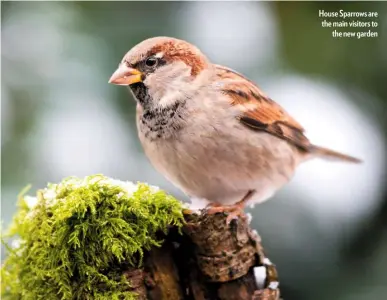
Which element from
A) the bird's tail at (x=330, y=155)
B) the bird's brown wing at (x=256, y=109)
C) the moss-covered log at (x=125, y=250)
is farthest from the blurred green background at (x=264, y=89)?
the moss-covered log at (x=125, y=250)

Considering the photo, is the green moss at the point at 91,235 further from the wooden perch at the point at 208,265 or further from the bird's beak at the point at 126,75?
the bird's beak at the point at 126,75

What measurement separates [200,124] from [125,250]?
0.42 meters

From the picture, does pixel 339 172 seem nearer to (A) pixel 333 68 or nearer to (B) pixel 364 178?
(B) pixel 364 178

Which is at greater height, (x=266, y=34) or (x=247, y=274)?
(x=266, y=34)

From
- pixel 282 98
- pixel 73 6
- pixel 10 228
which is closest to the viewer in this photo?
pixel 10 228

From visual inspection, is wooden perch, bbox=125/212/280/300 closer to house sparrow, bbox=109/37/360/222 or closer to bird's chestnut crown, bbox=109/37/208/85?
house sparrow, bbox=109/37/360/222

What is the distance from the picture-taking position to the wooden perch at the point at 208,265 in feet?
3.77

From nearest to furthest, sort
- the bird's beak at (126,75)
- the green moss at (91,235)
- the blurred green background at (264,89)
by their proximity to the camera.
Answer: the green moss at (91,235) → the bird's beak at (126,75) → the blurred green background at (264,89)

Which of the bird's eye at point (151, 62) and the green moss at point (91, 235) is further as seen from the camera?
the bird's eye at point (151, 62)

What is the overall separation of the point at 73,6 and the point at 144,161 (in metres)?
0.50

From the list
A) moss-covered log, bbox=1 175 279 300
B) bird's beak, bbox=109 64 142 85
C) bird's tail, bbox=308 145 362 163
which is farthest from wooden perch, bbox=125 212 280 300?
bird's tail, bbox=308 145 362 163

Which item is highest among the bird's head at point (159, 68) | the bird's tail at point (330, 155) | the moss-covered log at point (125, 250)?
the bird's head at point (159, 68)

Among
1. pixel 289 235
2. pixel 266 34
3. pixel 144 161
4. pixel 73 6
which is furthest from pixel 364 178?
pixel 73 6

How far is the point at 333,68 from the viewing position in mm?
1686
